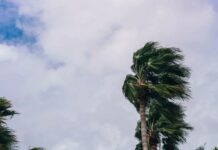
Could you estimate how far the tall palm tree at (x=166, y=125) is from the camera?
88.2 ft

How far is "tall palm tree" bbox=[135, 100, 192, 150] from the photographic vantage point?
26.9 metres

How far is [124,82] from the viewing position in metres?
27.0

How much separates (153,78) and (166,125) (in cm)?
288

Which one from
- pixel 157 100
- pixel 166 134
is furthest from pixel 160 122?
pixel 157 100

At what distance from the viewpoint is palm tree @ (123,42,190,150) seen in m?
26.4

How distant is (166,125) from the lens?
2870cm

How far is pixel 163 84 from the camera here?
26.7m

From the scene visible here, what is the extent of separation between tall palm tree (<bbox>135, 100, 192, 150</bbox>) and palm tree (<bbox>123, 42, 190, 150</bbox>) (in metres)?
0.54

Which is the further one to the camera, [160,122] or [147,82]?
[160,122]

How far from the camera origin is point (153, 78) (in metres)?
27.3

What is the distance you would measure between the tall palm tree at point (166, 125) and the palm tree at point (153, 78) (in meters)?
0.54

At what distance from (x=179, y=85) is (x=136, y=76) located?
213 cm

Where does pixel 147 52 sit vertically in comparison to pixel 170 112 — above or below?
above

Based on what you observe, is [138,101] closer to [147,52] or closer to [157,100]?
[157,100]
